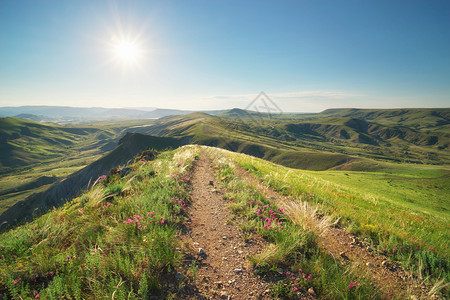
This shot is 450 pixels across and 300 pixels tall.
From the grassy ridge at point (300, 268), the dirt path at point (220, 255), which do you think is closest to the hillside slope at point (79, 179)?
the dirt path at point (220, 255)

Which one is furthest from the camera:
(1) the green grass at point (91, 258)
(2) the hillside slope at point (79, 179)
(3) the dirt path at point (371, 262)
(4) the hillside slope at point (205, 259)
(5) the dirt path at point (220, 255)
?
(2) the hillside slope at point (79, 179)

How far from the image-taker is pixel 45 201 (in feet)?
283

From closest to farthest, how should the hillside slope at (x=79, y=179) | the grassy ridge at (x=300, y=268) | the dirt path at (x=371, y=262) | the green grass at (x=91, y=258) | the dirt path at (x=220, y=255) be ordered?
the green grass at (x=91, y=258), the grassy ridge at (x=300, y=268), the dirt path at (x=220, y=255), the dirt path at (x=371, y=262), the hillside slope at (x=79, y=179)

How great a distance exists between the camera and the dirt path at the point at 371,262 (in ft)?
11.7

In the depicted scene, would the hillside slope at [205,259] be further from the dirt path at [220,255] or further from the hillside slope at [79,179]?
the hillside slope at [79,179]

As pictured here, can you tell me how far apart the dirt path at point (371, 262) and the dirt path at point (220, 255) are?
79.5 inches

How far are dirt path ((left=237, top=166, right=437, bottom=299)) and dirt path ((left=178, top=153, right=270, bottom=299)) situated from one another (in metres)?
2.02

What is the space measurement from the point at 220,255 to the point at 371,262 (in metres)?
3.78

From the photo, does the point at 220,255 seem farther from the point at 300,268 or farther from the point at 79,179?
the point at 79,179

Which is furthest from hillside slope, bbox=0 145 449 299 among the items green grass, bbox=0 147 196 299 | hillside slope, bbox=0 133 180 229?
hillside slope, bbox=0 133 180 229

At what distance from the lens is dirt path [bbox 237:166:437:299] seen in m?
3.58

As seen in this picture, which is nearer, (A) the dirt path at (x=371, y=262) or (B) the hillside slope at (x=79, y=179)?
(A) the dirt path at (x=371, y=262)

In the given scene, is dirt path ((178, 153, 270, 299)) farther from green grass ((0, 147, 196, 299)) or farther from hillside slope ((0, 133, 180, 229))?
hillside slope ((0, 133, 180, 229))

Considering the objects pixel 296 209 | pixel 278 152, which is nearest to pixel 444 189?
pixel 296 209
